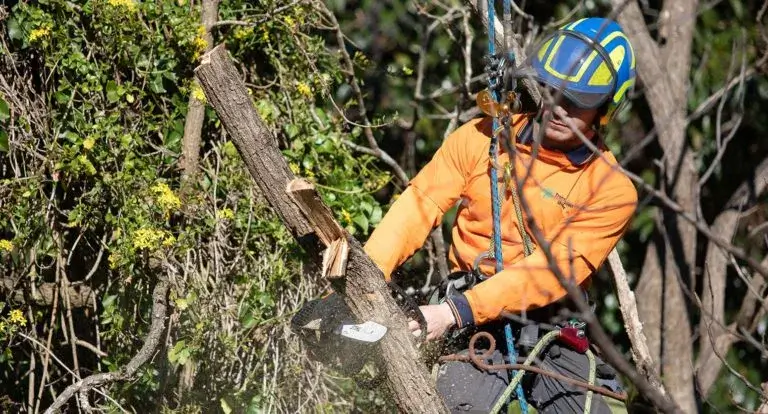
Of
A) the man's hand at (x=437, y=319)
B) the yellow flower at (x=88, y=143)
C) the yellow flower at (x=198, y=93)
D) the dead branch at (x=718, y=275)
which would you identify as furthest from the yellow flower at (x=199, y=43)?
the dead branch at (x=718, y=275)

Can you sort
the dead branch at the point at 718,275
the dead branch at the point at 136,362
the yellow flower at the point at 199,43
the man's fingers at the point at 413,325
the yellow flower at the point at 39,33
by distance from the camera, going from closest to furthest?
the man's fingers at the point at 413,325 → the dead branch at the point at 136,362 → the yellow flower at the point at 39,33 → the yellow flower at the point at 199,43 → the dead branch at the point at 718,275

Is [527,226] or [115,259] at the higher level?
[115,259]

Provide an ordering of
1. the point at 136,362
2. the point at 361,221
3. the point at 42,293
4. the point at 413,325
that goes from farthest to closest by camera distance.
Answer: the point at 361,221, the point at 42,293, the point at 136,362, the point at 413,325

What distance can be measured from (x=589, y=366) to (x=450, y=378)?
0.50m

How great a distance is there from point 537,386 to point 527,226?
0.55 metres

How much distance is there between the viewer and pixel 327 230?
323 centimetres

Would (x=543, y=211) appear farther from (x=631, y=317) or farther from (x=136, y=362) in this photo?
(x=136, y=362)

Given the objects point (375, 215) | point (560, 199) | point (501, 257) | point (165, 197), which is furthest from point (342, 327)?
point (375, 215)

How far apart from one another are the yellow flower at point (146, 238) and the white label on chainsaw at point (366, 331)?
1318 millimetres

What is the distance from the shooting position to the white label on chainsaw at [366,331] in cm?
329

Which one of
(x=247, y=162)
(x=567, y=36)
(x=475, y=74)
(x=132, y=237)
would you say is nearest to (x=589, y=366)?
(x=567, y=36)

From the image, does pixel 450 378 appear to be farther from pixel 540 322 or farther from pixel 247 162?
pixel 247 162

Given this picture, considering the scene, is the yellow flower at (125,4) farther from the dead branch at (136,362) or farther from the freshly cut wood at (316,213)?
the freshly cut wood at (316,213)

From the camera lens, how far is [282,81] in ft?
16.4
